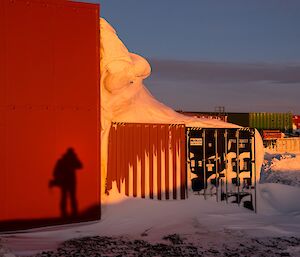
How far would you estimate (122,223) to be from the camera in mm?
9148

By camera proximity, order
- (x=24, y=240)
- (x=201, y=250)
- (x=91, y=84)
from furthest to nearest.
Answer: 1. (x=91, y=84)
2. (x=24, y=240)
3. (x=201, y=250)

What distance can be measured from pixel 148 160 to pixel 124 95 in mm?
1829

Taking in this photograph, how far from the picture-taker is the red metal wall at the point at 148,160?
412 inches

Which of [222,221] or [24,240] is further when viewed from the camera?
[222,221]

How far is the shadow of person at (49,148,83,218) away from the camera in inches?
357

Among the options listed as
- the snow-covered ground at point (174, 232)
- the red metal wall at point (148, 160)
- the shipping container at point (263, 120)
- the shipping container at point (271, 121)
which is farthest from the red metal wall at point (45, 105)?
the shipping container at point (271, 121)

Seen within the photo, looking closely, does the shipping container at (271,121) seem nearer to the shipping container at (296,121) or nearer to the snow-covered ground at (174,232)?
the shipping container at (296,121)

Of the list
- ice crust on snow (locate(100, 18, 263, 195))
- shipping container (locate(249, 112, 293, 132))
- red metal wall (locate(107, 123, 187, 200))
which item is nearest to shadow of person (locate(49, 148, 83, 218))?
ice crust on snow (locate(100, 18, 263, 195))

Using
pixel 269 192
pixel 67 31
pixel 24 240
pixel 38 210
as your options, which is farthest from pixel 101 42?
pixel 269 192

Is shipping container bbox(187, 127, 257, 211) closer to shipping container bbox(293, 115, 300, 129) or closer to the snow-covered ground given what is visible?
the snow-covered ground

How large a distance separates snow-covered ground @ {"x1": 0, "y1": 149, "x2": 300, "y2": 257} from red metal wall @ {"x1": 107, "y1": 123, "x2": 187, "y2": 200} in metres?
0.33

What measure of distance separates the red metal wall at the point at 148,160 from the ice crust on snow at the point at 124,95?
28 cm

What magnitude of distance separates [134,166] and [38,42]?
12.2 feet

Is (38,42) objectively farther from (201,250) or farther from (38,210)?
(201,250)
